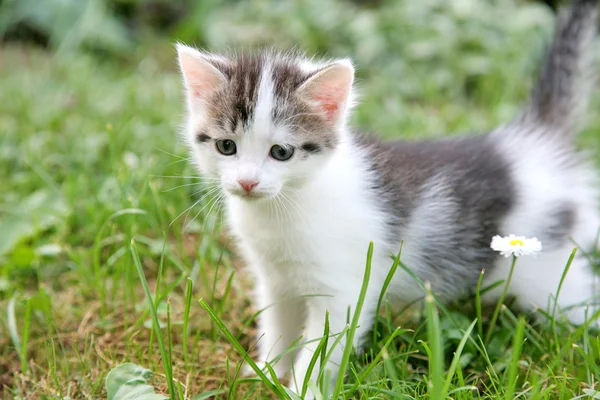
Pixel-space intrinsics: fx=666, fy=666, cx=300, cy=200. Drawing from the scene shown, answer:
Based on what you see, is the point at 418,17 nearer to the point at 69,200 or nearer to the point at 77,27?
the point at 77,27

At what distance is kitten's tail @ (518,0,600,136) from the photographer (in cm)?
312

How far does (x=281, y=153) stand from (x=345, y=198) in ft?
1.07

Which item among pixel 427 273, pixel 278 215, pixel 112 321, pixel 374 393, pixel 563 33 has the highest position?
pixel 563 33

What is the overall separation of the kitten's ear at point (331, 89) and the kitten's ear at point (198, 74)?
0.98ft

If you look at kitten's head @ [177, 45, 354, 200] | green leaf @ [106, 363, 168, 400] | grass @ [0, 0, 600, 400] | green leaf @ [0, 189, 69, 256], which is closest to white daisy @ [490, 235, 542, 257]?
grass @ [0, 0, 600, 400]

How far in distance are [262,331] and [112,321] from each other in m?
0.61

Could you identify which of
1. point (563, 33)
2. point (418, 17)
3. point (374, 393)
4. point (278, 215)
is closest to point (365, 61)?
point (418, 17)

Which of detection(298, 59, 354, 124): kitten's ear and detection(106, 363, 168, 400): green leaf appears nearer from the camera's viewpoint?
detection(106, 363, 168, 400): green leaf

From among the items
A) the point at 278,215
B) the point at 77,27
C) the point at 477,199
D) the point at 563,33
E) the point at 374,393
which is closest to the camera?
the point at 374,393

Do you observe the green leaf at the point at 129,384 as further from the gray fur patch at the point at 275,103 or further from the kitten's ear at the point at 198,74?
the kitten's ear at the point at 198,74

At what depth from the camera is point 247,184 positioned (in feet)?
6.96

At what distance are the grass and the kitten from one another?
153mm

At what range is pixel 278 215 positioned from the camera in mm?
2371

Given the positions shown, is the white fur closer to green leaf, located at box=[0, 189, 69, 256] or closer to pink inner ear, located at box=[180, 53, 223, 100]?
pink inner ear, located at box=[180, 53, 223, 100]
